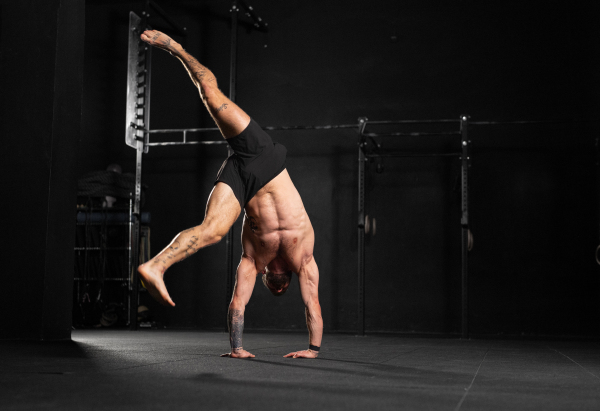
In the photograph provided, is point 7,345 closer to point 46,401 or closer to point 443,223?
point 46,401

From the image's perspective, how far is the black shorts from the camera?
363 cm

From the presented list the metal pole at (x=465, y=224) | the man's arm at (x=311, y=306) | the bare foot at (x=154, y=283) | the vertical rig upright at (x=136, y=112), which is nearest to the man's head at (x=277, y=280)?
the man's arm at (x=311, y=306)

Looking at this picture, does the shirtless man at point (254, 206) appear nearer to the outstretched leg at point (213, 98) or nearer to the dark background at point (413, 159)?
the outstretched leg at point (213, 98)

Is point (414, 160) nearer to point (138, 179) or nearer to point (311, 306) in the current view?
point (138, 179)

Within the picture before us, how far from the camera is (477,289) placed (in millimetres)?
7461

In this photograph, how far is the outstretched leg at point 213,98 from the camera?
3.63 meters

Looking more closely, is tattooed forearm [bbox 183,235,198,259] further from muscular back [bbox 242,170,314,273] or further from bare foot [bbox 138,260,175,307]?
muscular back [bbox 242,170,314,273]

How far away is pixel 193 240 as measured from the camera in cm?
322

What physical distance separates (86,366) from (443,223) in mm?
5295

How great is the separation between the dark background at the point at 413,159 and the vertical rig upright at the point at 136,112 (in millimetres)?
768

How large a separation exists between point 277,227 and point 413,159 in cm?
422

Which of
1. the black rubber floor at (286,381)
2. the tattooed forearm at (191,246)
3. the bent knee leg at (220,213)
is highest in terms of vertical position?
the bent knee leg at (220,213)

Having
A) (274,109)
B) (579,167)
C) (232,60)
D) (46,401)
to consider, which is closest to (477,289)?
(579,167)

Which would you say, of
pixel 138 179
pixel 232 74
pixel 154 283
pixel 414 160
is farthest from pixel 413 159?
pixel 154 283
